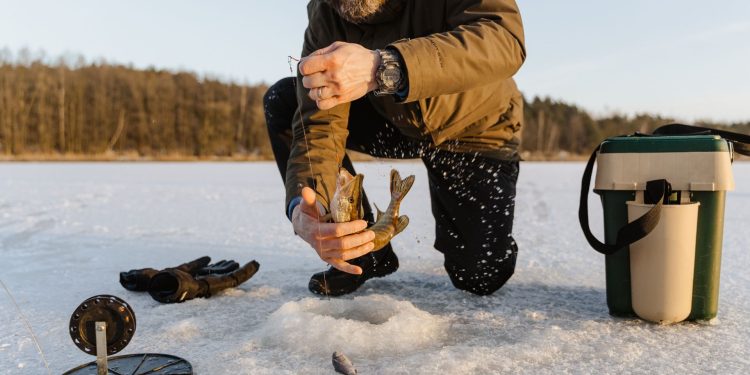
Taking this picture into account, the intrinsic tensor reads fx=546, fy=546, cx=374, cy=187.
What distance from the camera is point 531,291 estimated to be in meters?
2.69

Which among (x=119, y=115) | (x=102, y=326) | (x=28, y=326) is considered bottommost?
(x=28, y=326)

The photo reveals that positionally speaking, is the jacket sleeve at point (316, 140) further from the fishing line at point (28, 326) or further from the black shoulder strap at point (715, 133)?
the black shoulder strap at point (715, 133)

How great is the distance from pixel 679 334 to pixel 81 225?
4670mm

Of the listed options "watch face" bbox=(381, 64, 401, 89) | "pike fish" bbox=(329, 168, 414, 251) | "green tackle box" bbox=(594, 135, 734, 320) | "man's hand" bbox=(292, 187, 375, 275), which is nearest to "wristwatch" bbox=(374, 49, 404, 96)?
"watch face" bbox=(381, 64, 401, 89)

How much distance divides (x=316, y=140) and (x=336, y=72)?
0.94 m

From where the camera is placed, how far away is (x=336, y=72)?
133 cm

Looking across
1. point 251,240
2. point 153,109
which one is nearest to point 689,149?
point 251,240

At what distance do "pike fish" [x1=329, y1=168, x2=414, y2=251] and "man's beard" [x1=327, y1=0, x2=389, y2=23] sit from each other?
0.85 m

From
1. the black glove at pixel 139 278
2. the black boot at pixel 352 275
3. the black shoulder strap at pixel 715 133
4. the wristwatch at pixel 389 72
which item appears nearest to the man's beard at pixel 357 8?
the wristwatch at pixel 389 72

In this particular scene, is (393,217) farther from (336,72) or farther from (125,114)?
(125,114)

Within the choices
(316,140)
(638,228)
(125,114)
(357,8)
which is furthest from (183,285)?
(125,114)

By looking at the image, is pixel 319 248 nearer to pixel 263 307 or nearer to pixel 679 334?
pixel 263 307

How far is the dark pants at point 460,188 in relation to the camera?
2707 mm

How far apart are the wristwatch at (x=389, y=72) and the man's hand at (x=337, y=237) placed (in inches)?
15.7
